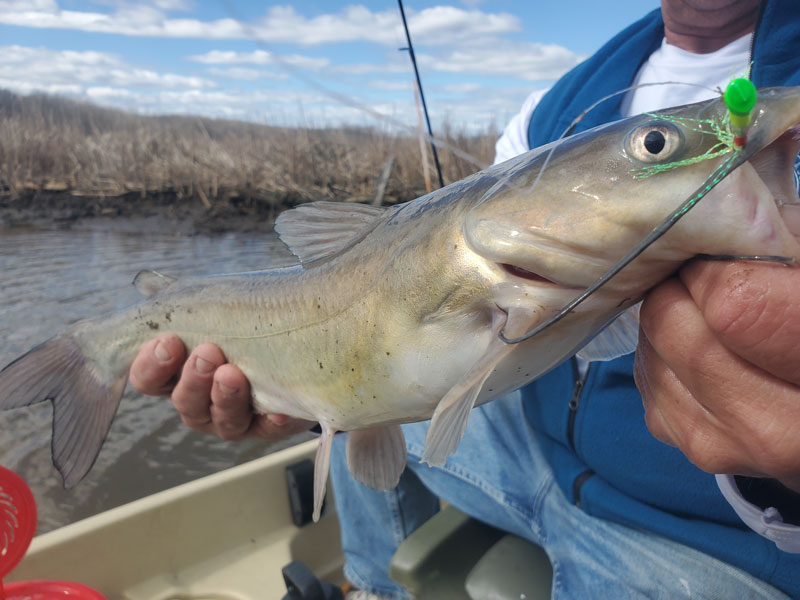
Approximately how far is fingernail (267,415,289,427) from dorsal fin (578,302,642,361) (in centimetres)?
108

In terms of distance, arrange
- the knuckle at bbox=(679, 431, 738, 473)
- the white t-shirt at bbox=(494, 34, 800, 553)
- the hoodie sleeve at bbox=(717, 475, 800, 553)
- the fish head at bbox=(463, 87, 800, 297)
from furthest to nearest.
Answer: the white t-shirt at bbox=(494, 34, 800, 553)
the hoodie sleeve at bbox=(717, 475, 800, 553)
the knuckle at bbox=(679, 431, 738, 473)
the fish head at bbox=(463, 87, 800, 297)

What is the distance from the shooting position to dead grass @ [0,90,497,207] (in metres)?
13.3

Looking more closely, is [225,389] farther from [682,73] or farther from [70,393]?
[682,73]

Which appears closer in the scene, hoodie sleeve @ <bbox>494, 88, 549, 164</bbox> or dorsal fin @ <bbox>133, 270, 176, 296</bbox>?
dorsal fin @ <bbox>133, 270, 176, 296</bbox>

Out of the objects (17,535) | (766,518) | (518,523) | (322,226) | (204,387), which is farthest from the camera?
(518,523)

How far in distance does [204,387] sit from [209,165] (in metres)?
13.6

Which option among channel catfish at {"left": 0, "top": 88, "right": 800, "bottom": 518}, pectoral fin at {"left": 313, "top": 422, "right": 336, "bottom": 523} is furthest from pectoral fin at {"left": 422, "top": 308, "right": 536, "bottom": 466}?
pectoral fin at {"left": 313, "top": 422, "right": 336, "bottom": 523}

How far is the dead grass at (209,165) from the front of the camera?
13289 millimetres

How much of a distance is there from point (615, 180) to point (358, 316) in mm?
668

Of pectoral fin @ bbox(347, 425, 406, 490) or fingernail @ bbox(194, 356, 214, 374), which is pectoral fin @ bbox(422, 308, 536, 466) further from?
fingernail @ bbox(194, 356, 214, 374)

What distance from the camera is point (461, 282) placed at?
1.11 meters

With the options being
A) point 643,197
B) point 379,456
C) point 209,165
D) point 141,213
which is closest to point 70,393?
point 379,456

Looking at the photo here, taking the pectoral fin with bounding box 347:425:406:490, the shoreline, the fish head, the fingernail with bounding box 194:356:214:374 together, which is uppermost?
Result: the fish head

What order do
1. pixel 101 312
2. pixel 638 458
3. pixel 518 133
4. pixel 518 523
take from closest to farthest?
pixel 638 458 < pixel 518 523 < pixel 518 133 < pixel 101 312
